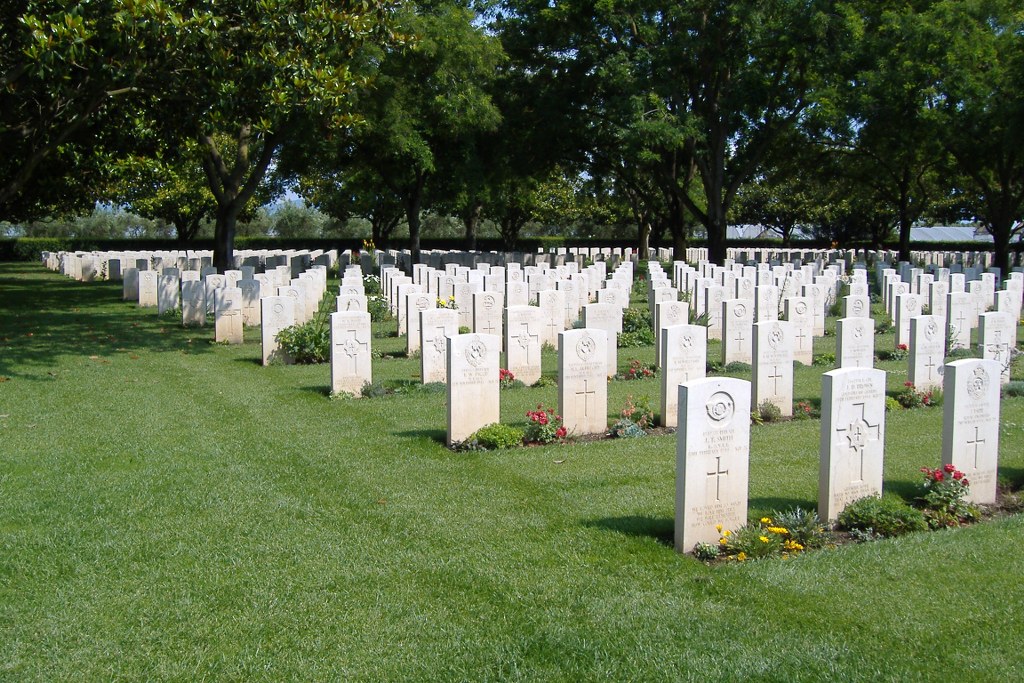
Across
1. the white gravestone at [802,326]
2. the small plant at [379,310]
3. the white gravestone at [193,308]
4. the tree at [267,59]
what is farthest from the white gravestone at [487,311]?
the white gravestone at [193,308]

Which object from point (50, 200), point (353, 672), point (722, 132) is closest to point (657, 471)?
point (353, 672)

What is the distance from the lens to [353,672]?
4.59 metres

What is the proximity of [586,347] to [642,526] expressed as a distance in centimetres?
310

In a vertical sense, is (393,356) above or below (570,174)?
below

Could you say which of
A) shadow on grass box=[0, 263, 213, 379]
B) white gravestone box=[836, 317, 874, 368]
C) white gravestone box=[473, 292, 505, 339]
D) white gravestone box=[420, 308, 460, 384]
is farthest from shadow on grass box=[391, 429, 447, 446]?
shadow on grass box=[0, 263, 213, 379]

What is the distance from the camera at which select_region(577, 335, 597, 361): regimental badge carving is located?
947cm

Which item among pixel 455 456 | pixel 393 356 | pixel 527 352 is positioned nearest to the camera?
pixel 455 456

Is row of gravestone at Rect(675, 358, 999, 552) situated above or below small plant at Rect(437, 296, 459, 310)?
below

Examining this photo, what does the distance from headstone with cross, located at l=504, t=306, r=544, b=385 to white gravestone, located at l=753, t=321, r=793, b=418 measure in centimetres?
308

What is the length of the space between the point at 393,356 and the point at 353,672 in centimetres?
1074

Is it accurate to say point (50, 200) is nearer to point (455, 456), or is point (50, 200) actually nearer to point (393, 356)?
point (393, 356)

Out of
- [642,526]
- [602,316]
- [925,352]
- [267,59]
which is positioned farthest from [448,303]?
[642,526]

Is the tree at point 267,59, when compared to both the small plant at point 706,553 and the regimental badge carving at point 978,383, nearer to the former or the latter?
the small plant at point 706,553

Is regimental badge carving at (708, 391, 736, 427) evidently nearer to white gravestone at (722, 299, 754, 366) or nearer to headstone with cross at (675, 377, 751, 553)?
headstone with cross at (675, 377, 751, 553)
